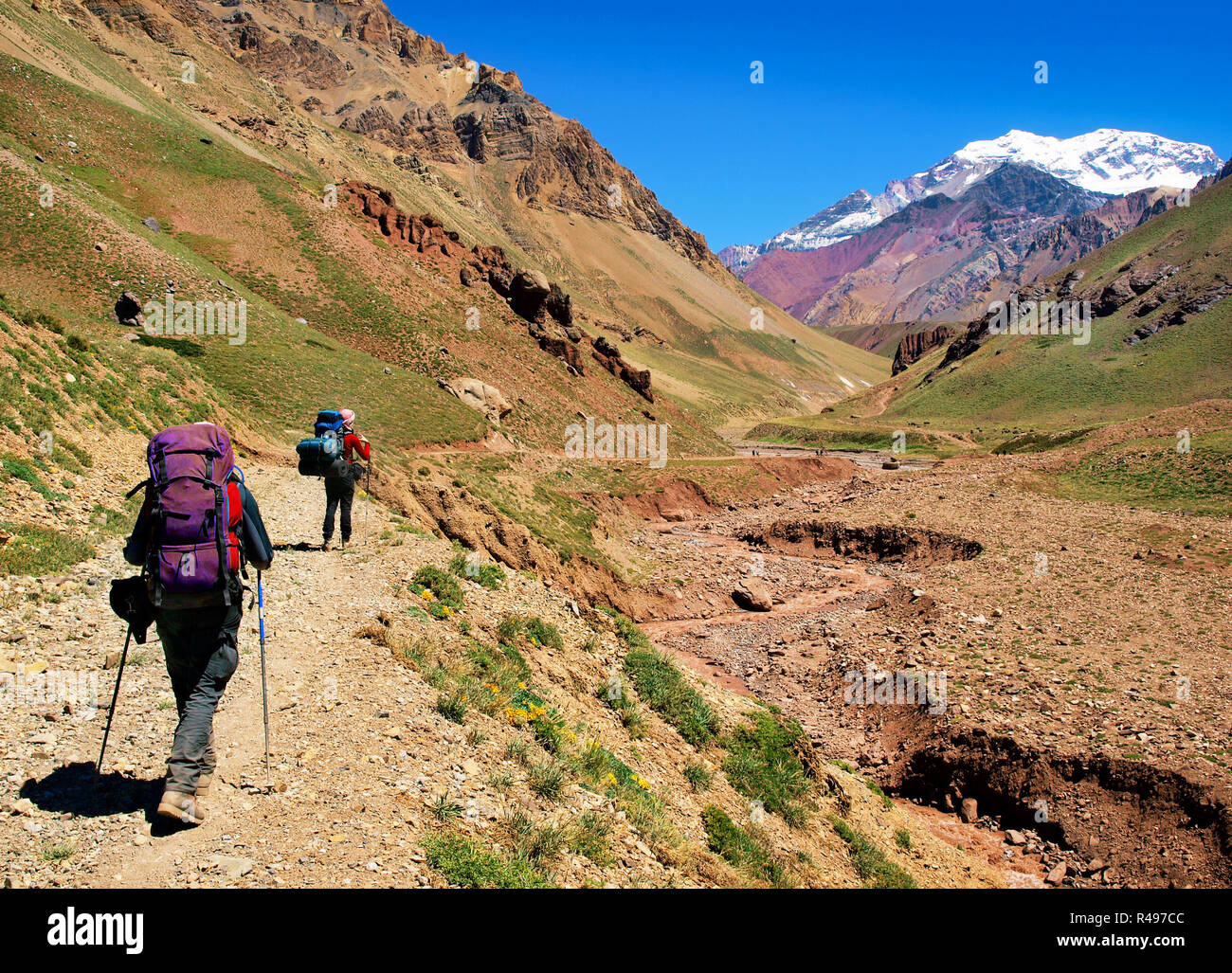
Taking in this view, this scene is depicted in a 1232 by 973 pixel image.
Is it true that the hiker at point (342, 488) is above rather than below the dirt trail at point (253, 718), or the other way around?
above

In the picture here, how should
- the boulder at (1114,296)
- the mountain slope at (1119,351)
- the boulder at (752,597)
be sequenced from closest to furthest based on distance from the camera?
the boulder at (752,597) < the mountain slope at (1119,351) < the boulder at (1114,296)

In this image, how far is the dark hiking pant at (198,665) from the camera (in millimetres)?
4922

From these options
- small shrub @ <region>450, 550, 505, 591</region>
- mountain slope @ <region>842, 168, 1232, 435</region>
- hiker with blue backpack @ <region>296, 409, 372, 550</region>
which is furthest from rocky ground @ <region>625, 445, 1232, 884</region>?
mountain slope @ <region>842, 168, 1232, 435</region>

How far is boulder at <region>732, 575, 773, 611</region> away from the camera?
2492 centimetres

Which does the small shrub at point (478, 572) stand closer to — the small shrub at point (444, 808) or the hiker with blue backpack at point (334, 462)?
the hiker with blue backpack at point (334, 462)

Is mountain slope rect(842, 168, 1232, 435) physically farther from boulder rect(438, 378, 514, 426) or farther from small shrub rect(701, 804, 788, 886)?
small shrub rect(701, 804, 788, 886)

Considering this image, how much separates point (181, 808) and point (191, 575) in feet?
5.18

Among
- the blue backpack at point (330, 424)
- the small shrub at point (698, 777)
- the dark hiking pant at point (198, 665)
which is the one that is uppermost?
the blue backpack at point (330, 424)

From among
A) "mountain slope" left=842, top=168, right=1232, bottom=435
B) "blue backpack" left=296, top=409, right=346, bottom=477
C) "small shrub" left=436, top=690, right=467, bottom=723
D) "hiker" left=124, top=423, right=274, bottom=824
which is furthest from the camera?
"mountain slope" left=842, top=168, right=1232, bottom=435

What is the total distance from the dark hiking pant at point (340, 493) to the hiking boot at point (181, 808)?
24.4ft

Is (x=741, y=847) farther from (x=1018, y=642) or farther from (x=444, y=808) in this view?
(x=1018, y=642)

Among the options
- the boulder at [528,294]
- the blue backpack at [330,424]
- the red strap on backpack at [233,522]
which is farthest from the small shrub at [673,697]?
the boulder at [528,294]

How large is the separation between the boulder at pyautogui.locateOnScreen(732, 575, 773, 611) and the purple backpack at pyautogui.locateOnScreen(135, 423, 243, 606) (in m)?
21.7

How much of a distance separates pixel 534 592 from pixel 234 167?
48462 mm
